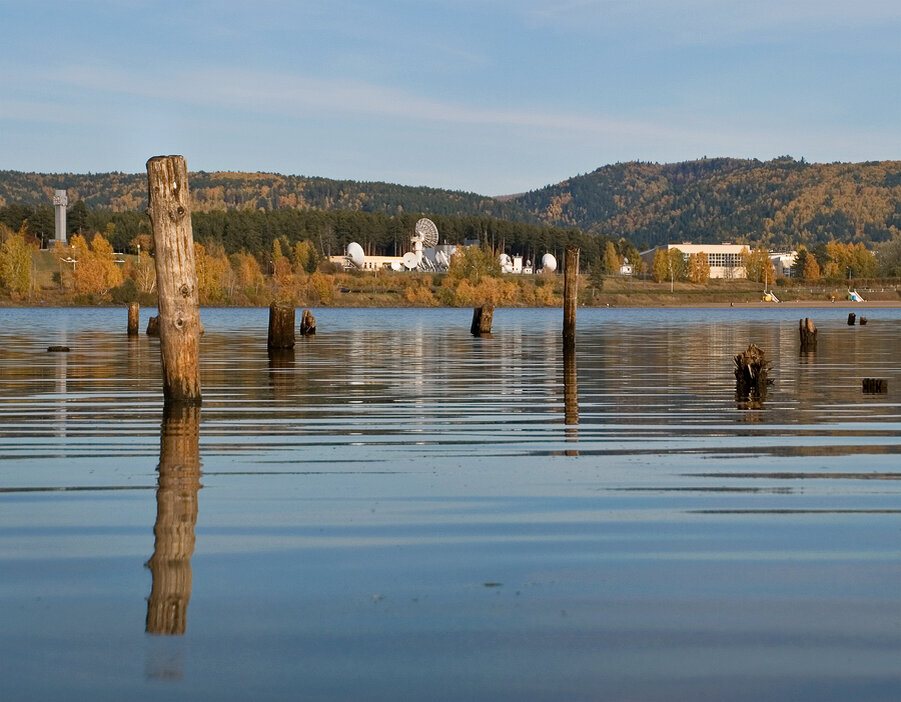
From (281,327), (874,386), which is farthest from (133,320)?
(874,386)

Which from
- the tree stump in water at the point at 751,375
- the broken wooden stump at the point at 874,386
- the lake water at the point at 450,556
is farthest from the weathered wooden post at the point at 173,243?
the broken wooden stump at the point at 874,386

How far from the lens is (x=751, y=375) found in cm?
2111

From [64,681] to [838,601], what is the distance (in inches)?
156

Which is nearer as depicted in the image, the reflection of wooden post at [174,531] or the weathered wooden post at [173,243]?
the reflection of wooden post at [174,531]

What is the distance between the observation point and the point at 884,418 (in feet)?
56.7

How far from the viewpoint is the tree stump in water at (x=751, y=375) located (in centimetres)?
2094

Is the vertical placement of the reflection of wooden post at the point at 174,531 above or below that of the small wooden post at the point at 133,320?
below

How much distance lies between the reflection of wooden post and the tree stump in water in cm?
999

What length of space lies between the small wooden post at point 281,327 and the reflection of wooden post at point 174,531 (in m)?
22.7

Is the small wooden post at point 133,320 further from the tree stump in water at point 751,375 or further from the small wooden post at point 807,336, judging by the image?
the tree stump in water at point 751,375

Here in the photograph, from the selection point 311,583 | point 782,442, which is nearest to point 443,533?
point 311,583

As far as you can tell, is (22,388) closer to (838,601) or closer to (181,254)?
(181,254)

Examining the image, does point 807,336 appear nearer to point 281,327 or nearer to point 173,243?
point 281,327

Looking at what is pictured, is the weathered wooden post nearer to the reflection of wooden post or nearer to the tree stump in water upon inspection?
A: the reflection of wooden post
